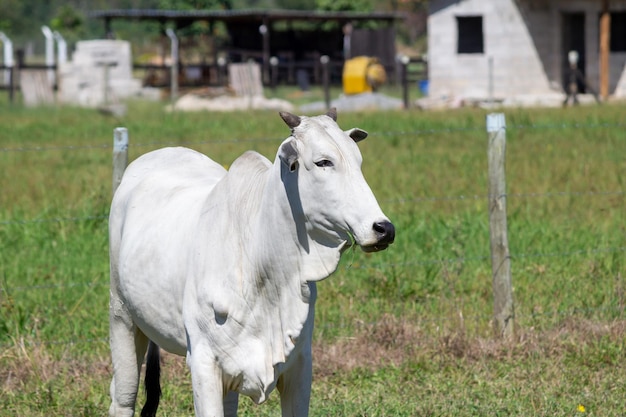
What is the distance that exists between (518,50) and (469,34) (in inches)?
59.4

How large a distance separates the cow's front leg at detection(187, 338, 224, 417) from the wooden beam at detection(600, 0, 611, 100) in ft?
75.8

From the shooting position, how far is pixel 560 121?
17734 mm

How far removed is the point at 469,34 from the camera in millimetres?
28438

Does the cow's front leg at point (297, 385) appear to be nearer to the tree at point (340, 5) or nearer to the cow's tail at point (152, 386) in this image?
the cow's tail at point (152, 386)

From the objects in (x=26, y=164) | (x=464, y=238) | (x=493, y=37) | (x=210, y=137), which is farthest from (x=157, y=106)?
(x=464, y=238)

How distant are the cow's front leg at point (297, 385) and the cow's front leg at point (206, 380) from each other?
0.29 m

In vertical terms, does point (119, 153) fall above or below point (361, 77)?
below

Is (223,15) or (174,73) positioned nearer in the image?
(174,73)

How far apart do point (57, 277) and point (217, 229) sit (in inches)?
160

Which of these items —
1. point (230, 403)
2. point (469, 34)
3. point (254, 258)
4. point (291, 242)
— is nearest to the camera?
point (291, 242)

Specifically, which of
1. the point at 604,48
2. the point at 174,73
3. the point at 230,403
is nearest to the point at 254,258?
the point at 230,403

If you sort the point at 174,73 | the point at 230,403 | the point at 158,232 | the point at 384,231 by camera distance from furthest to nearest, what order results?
the point at 174,73 < the point at 230,403 < the point at 158,232 < the point at 384,231

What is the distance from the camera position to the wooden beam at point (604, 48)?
25.7 m

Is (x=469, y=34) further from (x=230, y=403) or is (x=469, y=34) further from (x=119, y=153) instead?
(x=230, y=403)
